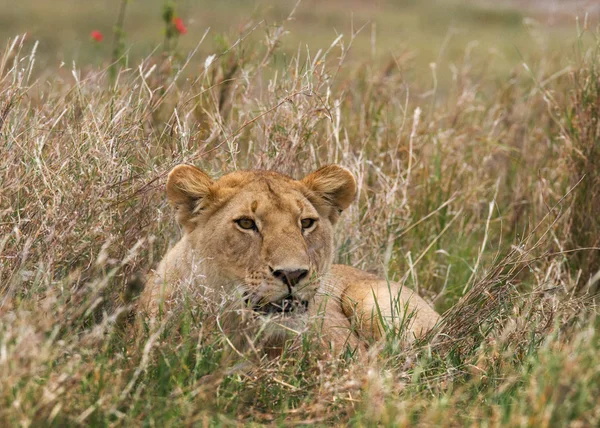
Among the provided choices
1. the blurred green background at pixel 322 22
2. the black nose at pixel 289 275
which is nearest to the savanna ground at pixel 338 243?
the black nose at pixel 289 275

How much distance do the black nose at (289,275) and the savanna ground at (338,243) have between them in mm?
387

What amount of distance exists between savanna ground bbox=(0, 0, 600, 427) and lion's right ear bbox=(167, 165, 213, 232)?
21cm

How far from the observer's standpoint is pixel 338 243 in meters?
5.88

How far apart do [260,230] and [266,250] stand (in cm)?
18

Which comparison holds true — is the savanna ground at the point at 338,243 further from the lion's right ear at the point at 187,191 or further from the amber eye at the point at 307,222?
the amber eye at the point at 307,222

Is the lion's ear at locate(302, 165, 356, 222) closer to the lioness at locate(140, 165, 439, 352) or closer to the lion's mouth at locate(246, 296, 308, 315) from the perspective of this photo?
the lioness at locate(140, 165, 439, 352)

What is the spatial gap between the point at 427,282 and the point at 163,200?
1903mm

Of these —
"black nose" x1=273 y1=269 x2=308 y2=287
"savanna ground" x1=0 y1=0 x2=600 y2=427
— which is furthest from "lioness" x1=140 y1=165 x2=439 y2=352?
"savanna ground" x1=0 y1=0 x2=600 y2=427

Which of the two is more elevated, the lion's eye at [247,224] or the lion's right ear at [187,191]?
the lion's right ear at [187,191]

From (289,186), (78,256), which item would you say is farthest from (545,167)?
(78,256)

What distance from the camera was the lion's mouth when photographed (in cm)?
411

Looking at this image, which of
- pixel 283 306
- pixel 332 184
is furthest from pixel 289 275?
pixel 332 184

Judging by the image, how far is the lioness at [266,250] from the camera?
413 cm

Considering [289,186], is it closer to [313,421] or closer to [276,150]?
[276,150]
